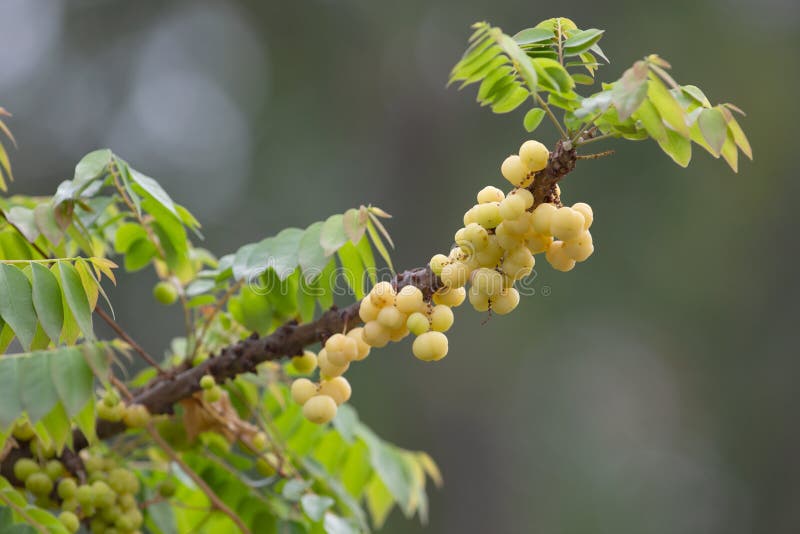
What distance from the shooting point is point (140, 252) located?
2035mm

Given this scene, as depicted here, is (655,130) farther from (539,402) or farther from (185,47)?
(185,47)

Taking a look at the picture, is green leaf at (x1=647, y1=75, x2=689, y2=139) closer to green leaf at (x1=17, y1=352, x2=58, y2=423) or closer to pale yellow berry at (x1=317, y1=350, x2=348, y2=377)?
pale yellow berry at (x1=317, y1=350, x2=348, y2=377)

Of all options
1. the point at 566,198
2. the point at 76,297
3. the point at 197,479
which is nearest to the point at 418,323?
the point at 76,297

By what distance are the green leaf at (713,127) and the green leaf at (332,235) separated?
622mm

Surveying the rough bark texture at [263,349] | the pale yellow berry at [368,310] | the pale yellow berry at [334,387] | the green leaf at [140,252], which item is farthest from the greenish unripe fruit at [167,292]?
the pale yellow berry at [368,310]

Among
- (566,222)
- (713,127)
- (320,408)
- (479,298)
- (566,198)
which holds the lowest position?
(566,198)

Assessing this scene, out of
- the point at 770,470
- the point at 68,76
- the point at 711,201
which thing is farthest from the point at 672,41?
the point at 68,76

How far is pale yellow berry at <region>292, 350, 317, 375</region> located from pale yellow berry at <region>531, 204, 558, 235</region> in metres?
0.59

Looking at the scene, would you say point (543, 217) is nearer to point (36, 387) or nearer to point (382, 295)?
point (382, 295)

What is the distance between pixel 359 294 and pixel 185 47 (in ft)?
31.8

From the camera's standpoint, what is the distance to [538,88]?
4.30ft

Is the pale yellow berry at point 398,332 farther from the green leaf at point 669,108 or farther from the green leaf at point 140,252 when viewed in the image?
the green leaf at point 140,252

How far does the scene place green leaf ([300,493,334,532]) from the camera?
68.0 inches

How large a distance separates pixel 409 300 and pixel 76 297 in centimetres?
55
